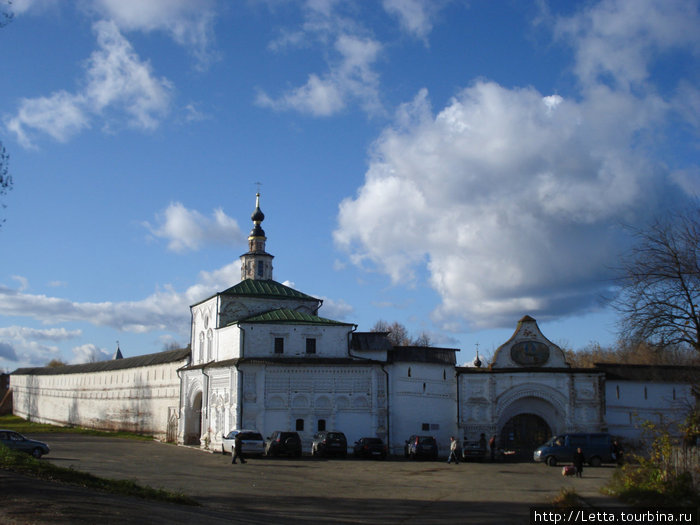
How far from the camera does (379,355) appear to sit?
1415 inches

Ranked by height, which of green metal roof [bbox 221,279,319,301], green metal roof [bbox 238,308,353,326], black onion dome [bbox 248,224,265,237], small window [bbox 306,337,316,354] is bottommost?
small window [bbox 306,337,316,354]

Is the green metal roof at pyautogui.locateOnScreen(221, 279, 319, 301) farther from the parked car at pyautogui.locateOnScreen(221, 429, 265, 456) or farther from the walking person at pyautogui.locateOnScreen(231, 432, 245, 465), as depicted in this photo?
the walking person at pyautogui.locateOnScreen(231, 432, 245, 465)

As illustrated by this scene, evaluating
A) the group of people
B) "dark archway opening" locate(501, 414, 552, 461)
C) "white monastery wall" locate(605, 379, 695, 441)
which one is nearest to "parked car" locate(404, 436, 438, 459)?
the group of people

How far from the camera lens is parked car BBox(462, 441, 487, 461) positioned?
3066 cm

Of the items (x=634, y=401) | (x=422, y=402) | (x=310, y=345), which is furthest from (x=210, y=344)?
(x=634, y=401)

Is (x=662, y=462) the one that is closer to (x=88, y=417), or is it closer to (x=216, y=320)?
(x=216, y=320)

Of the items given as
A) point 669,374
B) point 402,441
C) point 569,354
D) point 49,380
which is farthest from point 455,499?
point 49,380

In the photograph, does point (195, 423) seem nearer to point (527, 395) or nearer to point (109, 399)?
point (109, 399)

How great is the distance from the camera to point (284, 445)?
1177 inches

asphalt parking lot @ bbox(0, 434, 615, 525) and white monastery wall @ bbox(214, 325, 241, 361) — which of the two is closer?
asphalt parking lot @ bbox(0, 434, 615, 525)

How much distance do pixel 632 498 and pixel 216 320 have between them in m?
26.5

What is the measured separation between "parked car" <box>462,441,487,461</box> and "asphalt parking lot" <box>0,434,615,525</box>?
122cm

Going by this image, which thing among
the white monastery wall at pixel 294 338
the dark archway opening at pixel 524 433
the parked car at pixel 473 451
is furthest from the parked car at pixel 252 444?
the dark archway opening at pixel 524 433

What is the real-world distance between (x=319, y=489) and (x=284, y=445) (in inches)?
478
